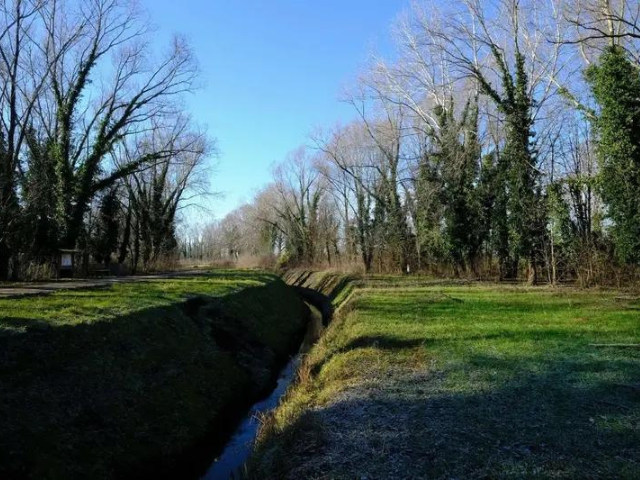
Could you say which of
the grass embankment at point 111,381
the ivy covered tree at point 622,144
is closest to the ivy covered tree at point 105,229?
the grass embankment at point 111,381

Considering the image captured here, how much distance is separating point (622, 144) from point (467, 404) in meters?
13.8

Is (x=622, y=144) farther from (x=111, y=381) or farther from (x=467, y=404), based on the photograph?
(x=111, y=381)

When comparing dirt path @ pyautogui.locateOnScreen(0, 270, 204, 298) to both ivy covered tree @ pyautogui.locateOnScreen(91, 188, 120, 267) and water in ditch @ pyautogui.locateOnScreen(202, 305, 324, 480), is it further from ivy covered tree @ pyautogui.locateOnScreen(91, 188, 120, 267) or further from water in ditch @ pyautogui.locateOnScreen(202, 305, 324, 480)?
ivy covered tree @ pyautogui.locateOnScreen(91, 188, 120, 267)

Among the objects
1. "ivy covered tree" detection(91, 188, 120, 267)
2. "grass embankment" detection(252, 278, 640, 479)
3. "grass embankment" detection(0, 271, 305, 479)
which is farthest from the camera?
"ivy covered tree" detection(91, 188, 120, 267)

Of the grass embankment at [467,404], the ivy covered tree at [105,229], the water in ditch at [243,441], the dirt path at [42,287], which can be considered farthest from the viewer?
the ivy covered tree at [105,229]

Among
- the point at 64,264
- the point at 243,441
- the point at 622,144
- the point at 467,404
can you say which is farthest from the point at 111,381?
the point at 622,144

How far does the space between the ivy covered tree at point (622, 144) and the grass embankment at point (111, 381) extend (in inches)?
468

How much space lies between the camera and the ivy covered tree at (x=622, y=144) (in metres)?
16.1

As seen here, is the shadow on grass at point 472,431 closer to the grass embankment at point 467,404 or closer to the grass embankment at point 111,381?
the grass embankment at point 467,404

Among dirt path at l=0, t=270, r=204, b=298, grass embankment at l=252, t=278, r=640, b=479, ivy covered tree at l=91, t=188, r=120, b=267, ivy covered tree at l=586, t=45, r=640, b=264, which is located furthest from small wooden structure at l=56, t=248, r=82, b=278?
ivy covered tree at l=586, t=45, r=640, b=264

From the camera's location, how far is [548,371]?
A: 7.28 metres

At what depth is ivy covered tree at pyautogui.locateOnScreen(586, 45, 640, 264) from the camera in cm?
1611

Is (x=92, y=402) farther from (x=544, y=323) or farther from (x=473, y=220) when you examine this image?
(x=473, y=220)

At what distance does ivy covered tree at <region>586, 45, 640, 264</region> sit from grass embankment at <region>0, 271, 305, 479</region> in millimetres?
11890
